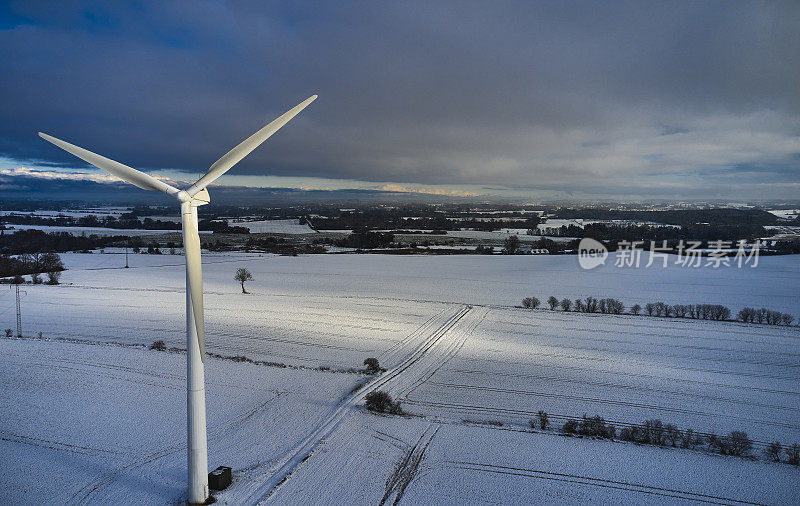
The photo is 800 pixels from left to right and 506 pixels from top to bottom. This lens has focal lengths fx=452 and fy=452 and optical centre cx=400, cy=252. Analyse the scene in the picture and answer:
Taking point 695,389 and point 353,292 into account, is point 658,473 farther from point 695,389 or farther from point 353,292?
point 353,292

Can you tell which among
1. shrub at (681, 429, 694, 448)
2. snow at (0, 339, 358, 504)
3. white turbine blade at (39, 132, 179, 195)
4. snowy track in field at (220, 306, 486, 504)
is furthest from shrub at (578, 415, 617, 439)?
white turbine blade at (39, 132, 179, 195)

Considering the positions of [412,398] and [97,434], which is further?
[412,398]

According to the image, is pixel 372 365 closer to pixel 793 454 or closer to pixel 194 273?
pixel 194 273

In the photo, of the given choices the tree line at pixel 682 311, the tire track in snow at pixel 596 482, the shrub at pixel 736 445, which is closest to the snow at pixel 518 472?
the tire track in snow at pixel 596 482

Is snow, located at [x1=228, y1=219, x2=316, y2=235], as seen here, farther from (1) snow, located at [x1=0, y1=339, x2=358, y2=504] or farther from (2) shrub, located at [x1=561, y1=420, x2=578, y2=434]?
(2) shrub, located at [x1=561, y1=420, x2=578, y2=434]

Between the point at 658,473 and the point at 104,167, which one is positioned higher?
the point at 104,167

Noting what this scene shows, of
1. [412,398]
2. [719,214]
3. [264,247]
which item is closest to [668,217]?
[719,214]
